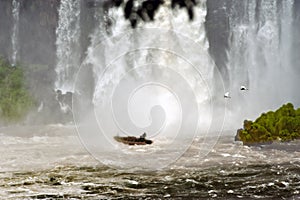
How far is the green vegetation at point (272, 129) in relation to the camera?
39688mm

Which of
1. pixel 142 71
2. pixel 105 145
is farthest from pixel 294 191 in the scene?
pixel 142 71

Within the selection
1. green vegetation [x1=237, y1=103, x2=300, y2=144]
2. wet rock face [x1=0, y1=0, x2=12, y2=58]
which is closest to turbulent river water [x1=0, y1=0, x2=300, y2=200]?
wet rock face [x1=0, y1=0, x2=12, y2=58]

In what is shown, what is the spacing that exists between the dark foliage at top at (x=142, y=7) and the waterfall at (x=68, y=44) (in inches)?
186

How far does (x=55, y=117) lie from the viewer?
59.1 m

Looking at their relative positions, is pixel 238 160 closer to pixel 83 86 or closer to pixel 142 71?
pixel 142 71

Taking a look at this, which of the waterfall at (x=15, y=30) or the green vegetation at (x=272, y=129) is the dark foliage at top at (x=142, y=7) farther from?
the green vegetation at (x=272, y=129)

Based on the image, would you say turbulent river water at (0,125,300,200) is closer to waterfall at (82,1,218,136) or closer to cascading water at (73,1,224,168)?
cascading water at (73,1,224,168)

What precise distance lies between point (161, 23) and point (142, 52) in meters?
4.72

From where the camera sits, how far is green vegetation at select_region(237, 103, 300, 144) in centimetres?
3969

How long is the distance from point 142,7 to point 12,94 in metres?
22.6

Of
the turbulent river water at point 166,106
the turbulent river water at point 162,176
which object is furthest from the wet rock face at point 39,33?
the turbulent river water at point 162,176

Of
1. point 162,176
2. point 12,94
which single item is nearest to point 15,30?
point 12,94

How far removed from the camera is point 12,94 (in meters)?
61.8

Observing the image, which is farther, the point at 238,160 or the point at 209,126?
the point at 209,126
